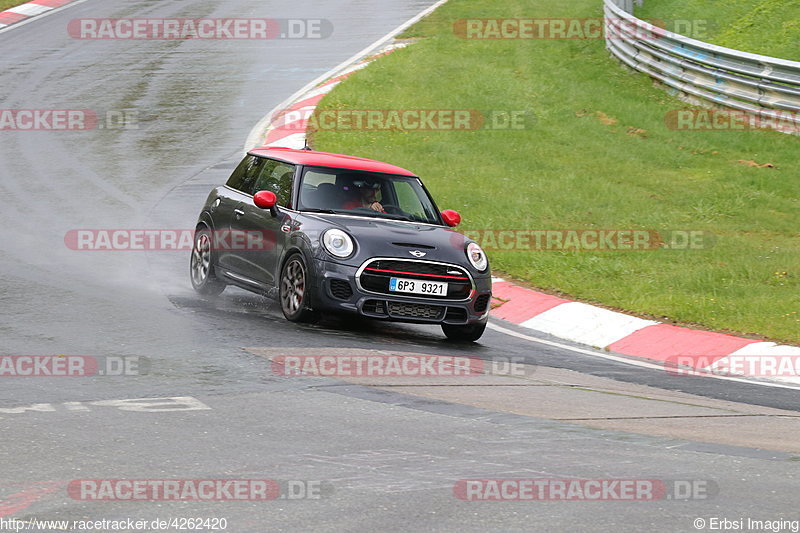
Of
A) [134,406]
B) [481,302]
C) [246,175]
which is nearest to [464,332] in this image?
[481,302]

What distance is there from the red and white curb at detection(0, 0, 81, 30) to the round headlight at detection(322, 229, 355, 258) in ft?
73.0

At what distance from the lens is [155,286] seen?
39.6 ft

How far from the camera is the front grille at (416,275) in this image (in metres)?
10.1

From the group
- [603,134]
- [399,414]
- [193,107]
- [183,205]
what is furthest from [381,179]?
[193,107]

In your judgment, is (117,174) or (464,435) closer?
(464,435)

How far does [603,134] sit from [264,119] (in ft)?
19.8

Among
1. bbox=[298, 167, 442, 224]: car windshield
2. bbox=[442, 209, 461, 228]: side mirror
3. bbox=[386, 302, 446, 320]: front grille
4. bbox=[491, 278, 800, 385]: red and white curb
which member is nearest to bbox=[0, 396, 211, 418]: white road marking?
bbox=[386, 302, 446, 320]: front grille

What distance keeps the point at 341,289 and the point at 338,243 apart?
0.43 meters

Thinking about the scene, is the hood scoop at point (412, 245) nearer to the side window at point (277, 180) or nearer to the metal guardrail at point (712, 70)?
the side window at point (277, 180)

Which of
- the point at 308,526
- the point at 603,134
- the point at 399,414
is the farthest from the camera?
the point at 603,134

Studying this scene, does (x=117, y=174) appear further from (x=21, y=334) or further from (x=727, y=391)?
(x=727, y=391)

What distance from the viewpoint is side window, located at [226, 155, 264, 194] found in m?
11.9

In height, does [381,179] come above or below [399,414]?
above

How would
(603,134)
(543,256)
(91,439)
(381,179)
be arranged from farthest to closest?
(603,134) → (543,256) → (381,179) → (91,439)
